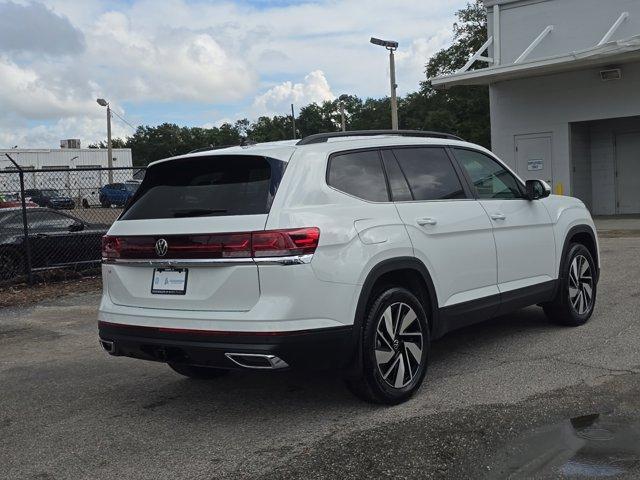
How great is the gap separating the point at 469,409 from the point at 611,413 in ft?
2.86

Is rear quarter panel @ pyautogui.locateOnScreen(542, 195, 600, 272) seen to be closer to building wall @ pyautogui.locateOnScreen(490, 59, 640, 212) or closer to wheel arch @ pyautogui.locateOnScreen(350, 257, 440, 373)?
wheel arch @ pyautogui.locateOnScreen(350, 257, 440, 373)

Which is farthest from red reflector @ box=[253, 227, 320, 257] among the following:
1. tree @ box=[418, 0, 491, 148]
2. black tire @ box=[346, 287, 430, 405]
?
tree @ box=[418, 0, 491, 148]

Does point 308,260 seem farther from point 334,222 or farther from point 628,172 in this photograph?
point 628,172

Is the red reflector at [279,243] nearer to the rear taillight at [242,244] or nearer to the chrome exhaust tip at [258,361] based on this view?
the rear taillight at [242,244]

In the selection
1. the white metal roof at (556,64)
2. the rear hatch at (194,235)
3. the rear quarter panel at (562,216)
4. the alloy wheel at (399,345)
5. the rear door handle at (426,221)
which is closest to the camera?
the rear hatch at (194,235)

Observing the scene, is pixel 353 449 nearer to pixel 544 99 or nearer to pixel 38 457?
pixel 38 457

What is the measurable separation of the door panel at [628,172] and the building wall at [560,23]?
3278mm

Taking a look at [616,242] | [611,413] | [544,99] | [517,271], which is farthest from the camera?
[544,99]

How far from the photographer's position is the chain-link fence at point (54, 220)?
11.2 metres

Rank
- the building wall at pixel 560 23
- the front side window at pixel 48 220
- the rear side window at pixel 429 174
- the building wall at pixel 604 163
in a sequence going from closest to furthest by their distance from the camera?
the rear side window at pixel 429 174
the front side window at pixel 48 220
the building wall at pixel 560 23
the building wall at pixel 604 163

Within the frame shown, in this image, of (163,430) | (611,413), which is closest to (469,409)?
(611,413)

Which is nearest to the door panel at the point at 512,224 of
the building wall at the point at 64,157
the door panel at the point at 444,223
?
the door panel at the point at 444,223

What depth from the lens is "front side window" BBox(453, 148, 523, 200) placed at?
5773mm

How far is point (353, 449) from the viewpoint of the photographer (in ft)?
13.0
